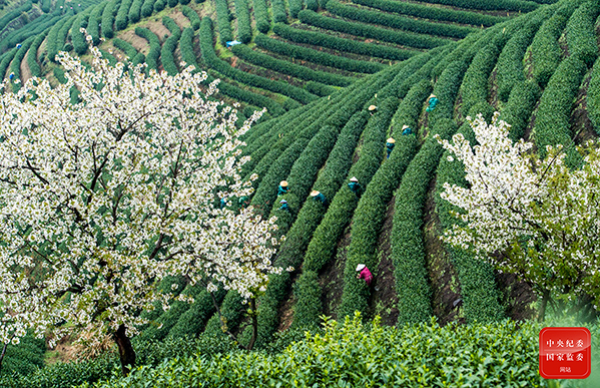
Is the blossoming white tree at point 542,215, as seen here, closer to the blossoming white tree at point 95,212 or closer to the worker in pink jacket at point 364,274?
the worker in pink jacket at point 364,274

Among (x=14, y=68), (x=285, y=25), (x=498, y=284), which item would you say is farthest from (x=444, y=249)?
(x=14, y=68)

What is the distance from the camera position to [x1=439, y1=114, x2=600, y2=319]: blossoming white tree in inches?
380

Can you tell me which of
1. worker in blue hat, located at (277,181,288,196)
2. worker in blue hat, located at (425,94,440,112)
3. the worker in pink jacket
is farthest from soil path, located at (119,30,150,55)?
the worker in pink jacket

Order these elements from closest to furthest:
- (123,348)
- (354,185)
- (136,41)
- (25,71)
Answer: (123,348), (354,185), (136,41), (25,71)

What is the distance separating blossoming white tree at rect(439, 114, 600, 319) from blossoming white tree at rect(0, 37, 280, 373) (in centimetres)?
697

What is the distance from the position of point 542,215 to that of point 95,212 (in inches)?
475

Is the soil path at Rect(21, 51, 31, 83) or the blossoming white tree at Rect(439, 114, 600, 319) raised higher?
the soil path at Rect(21, 51, 31, 83)

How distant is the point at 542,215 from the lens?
10398 millimetres

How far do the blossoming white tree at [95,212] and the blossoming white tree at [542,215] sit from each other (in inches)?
274

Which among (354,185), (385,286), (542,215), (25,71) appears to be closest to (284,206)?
(354,185)

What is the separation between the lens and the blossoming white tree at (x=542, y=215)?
965cm

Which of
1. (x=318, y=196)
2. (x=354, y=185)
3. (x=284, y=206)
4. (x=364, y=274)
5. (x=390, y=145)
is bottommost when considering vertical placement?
(x=364, y=274)

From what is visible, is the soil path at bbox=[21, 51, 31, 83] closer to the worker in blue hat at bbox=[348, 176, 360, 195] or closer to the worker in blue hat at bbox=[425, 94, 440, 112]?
the worker in blue hat at bbox=[348, 176, 360, 195]

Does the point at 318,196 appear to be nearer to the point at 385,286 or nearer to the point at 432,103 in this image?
the point at 385,286
